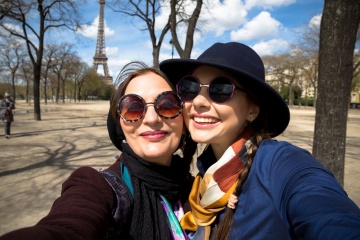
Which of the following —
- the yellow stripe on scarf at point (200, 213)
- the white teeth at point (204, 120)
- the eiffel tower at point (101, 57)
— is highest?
the eiffel tower at point (101, 57)

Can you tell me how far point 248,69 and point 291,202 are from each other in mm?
742

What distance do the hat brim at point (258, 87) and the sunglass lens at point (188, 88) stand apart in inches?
3.9

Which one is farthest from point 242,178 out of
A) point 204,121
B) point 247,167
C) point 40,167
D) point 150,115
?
point 40,167

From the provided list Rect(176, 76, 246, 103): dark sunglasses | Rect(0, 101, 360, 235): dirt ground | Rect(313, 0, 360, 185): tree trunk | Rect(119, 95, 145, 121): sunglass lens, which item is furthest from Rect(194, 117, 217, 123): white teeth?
Rect(0, 101, 360, 235): dirt ground

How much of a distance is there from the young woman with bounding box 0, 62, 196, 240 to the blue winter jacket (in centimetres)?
46

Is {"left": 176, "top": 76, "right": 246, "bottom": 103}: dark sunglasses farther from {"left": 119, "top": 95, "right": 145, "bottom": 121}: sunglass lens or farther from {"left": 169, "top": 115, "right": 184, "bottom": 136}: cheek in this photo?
{"left": 119, "top": 95, "right": 145, "bottom": 121}: sunglass lens

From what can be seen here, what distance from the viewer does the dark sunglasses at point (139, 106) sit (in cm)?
155

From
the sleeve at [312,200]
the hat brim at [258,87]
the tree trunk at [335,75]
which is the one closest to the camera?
the sleeve at [312,200]

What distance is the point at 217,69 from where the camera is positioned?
5.04 ft

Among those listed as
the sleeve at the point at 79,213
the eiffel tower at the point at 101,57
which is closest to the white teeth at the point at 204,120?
the sleeve at the point at 79,213

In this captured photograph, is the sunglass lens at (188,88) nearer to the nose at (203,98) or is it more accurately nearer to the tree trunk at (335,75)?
the nose at (203,98)

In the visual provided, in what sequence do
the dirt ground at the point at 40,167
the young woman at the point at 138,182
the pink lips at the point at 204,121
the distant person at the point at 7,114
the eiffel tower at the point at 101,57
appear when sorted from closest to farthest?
the young woman at the point at 138,182 < the pink lips at the point at 204,121 < the dirt ground at the point at 40,167 < the distant person at the point at 7,114 < the eiffel tower at the point at 101,57

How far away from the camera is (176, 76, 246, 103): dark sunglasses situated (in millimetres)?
1487

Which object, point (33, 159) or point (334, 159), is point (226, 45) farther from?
point (33, 159)
